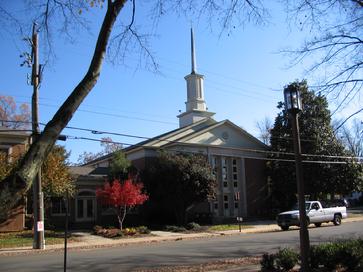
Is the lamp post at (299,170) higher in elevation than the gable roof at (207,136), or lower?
lower

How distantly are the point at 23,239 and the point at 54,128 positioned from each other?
24261 millimetres

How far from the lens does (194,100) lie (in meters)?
49.8

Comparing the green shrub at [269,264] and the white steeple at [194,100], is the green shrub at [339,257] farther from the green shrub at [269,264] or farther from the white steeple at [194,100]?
the white steeple at [194,100]

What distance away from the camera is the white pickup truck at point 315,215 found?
31739 millimetres

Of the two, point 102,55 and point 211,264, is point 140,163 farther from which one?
point 102,55

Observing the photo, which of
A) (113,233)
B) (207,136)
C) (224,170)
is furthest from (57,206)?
(224,170)

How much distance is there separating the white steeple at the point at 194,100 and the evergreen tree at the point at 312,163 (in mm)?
7670

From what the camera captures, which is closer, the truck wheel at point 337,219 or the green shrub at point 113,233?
the green shrub at point 113,233

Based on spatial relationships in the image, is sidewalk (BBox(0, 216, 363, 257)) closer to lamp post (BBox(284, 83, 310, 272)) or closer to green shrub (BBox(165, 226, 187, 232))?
green shrub (BBox(165, 226, 187, 232))

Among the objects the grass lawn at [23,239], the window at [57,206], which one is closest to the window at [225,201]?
the window at [57,206]

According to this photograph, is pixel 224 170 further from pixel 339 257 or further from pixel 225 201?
pixel 339 257

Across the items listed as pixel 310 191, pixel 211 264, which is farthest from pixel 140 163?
pixel 211 264

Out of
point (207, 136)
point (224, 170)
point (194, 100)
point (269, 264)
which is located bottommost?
point (269, 264)

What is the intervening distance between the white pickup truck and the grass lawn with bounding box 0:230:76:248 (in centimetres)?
1372
